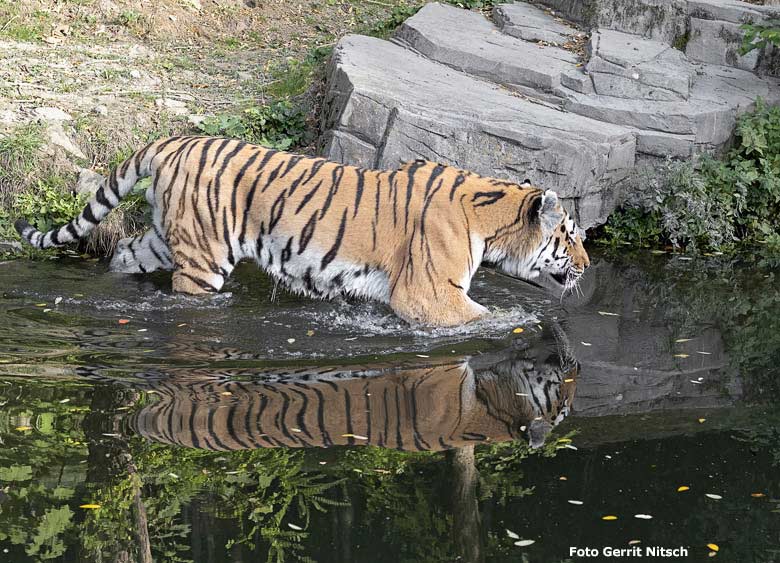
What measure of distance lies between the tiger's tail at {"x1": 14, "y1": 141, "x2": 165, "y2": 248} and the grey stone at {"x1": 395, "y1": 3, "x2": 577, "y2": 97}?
3.91 meters

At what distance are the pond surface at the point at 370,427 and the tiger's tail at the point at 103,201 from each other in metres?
0.33

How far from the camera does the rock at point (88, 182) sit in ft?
25.8

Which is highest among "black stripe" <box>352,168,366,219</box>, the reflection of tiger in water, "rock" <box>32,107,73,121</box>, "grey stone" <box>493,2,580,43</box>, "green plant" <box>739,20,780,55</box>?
"green plant" <box>739,20,780,55</box>

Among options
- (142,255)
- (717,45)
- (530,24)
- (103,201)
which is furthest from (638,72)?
(103,201)

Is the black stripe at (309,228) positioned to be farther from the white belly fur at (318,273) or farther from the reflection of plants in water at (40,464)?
the reflection of plants in water at (40,464)

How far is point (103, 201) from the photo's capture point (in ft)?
22.0

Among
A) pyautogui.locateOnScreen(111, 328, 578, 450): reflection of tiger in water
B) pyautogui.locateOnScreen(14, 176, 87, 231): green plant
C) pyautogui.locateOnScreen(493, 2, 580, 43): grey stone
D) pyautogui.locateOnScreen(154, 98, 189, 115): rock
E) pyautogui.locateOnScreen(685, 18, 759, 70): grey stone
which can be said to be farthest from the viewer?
pyautogui.locateOnScreen(493, 2, 580, 43): grey stone

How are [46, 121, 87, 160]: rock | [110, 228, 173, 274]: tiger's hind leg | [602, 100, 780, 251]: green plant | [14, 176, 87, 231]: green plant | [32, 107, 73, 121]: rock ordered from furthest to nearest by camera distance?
[602, 100, 780, 251]: green plant < [32, 107, 73, 121]: rock < [46, 121, 87, 160]: rock < [14, 176, 87, 231]: green plant < [110, 228, 173, 274]: tiger's hind leg

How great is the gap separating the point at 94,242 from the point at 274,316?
6.56 ft

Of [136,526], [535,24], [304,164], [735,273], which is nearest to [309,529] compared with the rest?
[136,526]

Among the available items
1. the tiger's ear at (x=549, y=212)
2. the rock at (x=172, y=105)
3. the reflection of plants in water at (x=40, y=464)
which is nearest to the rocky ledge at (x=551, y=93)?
the rock at (x=172, y=105)

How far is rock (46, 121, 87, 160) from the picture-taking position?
320 inches

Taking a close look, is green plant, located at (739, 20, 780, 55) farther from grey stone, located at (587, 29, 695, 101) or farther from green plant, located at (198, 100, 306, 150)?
green plant, located at (198, 100, 306, 150)

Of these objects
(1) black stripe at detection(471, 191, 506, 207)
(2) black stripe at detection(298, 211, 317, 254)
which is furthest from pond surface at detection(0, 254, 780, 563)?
(1) black stripe at detection(471, 191, 506, 207)
